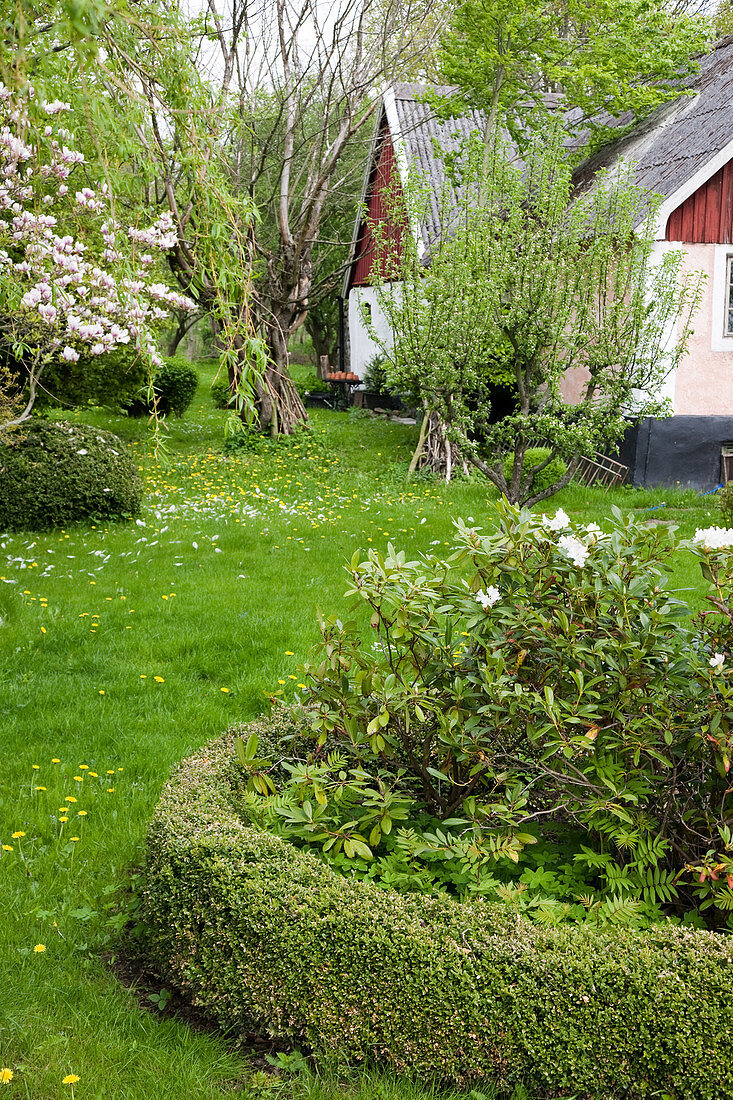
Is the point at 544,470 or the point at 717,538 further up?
the point at 717,538

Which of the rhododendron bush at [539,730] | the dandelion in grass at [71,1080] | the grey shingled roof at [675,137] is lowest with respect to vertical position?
the dandelion in grass at [71,1080]

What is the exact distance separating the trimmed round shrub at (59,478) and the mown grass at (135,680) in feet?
1.33

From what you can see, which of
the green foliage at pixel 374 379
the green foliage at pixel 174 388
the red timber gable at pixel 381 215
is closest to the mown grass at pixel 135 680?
the red timber gable at pixel 381 215

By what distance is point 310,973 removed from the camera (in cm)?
297

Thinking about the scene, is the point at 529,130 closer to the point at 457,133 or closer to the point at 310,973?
the point at 457,133

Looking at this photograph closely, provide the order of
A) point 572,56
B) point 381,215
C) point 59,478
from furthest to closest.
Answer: point 381,215 → point 572,56 → point 59,478

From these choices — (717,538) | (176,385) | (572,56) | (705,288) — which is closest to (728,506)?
(705,288)

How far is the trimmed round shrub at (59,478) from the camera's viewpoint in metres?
10.6

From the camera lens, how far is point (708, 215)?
14.1 metres

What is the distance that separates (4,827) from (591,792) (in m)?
2.89

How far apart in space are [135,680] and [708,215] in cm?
1226

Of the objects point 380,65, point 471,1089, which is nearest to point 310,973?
point 471,1089

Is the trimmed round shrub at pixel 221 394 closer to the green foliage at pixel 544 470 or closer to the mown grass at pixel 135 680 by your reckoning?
the mown grass at pixel 135 680

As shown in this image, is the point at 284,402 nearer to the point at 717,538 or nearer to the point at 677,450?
the point at 677,450
